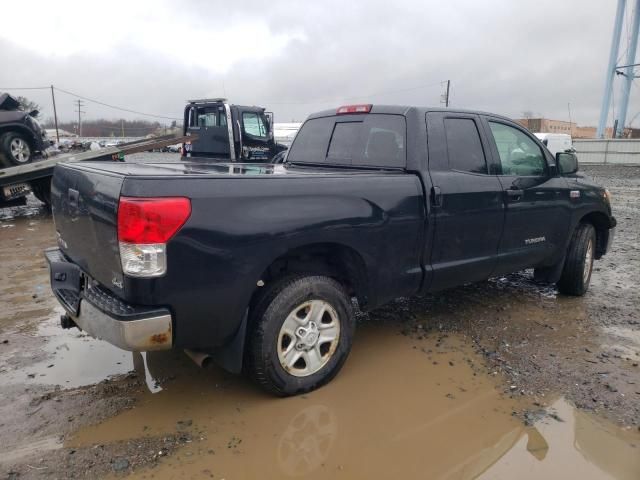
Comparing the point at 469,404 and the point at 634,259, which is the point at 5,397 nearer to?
the point at 469,404

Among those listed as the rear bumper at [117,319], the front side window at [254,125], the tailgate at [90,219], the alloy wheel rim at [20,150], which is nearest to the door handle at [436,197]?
the rear bumper at [117,319]

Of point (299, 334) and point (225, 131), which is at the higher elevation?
point (225, 131)

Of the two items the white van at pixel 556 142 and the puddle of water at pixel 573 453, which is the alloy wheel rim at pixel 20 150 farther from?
the white van at pixel 556 142

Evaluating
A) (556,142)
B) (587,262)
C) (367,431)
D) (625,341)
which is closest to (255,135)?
(587,262)

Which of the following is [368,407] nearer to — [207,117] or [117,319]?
[117,319]

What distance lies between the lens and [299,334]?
304 cm

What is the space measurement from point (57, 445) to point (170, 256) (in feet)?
4.09

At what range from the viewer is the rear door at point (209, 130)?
1304 cm

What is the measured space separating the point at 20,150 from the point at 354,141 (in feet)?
33.1

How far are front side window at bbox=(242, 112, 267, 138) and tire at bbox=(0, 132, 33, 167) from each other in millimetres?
5272

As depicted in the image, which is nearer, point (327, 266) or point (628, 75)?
point (327, 266)

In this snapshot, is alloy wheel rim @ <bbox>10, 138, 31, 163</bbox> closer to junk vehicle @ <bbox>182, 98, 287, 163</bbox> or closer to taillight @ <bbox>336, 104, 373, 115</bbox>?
junk vehicle @ <bbox>182, 98, 287, 163</bbox>

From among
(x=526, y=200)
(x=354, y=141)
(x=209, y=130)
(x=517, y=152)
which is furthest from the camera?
(x=209, y=130)

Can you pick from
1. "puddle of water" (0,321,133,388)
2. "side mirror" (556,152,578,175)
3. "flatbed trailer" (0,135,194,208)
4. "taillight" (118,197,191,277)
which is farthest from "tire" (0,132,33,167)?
"side mirror" (556,152,578,175)
